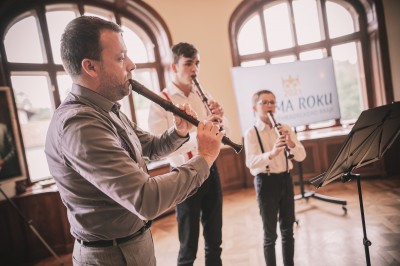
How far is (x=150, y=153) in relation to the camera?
1525 mm

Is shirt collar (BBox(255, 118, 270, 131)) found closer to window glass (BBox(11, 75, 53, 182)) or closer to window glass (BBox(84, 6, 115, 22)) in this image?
window glass (BBox(11, 75, 53, 182))

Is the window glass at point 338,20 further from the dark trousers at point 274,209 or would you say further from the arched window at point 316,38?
the dark trousers at point 274,209

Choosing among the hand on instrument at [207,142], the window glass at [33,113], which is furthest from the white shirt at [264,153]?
the window glass at [33,113]

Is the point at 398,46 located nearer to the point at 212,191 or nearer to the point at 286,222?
the point at 286,222

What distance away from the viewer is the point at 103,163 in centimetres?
86

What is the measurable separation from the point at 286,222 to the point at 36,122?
12.3ft

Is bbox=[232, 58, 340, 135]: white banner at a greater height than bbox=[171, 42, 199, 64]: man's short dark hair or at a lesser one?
lesser

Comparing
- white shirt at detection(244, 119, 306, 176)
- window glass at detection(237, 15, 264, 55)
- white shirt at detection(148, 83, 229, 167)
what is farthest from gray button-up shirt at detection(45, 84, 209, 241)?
window glass at detection(237, 15, 264, 55)

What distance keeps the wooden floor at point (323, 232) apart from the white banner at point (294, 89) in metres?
1.30

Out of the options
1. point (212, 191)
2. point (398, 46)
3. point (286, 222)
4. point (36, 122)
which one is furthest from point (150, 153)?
point (398, 46)

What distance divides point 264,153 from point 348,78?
13.7ft

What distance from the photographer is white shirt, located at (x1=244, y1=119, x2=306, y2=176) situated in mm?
2221

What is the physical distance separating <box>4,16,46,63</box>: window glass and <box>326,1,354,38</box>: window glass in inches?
202

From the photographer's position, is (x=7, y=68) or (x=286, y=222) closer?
(x=286, y=222)
